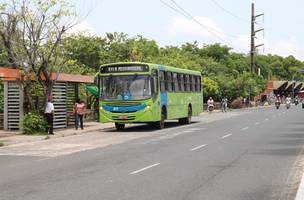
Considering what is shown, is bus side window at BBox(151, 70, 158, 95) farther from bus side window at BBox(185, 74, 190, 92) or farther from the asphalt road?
the asphalt road

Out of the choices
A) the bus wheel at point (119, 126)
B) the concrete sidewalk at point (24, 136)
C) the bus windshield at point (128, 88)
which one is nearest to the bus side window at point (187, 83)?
the bus wheel at point (119, 126)

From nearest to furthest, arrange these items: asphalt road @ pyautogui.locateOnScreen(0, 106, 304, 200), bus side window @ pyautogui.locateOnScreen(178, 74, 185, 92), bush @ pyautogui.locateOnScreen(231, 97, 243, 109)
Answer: asphalt road @ pyautogui.locateOnScreen(0, 106, 304, 200)
bus side window @ pyautogui.locateOnScreen(178, 74, 185, 92)
bush @ pyautogui.locateOnScreen(231, 97, 243, 109)

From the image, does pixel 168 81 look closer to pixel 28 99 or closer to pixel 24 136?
pixel 28 99

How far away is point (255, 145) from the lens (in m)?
20.3

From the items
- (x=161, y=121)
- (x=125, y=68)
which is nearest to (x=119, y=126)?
(x=161, y=121)

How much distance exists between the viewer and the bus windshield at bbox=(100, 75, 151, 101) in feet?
93.2

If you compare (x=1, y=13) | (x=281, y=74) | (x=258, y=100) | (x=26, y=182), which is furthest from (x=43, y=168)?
(x=281, y=74)

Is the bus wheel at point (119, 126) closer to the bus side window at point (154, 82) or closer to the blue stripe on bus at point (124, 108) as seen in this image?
the blue stripe on bus at point (124, 108)

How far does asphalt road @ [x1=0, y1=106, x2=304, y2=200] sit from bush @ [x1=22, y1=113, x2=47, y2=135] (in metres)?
6.82

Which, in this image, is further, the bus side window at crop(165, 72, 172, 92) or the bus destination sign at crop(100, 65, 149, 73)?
the bus side window at crop(165, 72, 172, 92)

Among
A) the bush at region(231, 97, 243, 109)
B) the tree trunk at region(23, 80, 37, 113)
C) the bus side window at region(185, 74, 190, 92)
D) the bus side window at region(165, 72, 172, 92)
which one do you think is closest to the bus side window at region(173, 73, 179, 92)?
the bus side window at region(165, 72, 172, 92)

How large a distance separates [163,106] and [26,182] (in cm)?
1871

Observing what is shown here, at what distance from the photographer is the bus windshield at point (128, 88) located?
28422 millimetres

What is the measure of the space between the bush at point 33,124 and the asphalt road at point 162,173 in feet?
22.4
